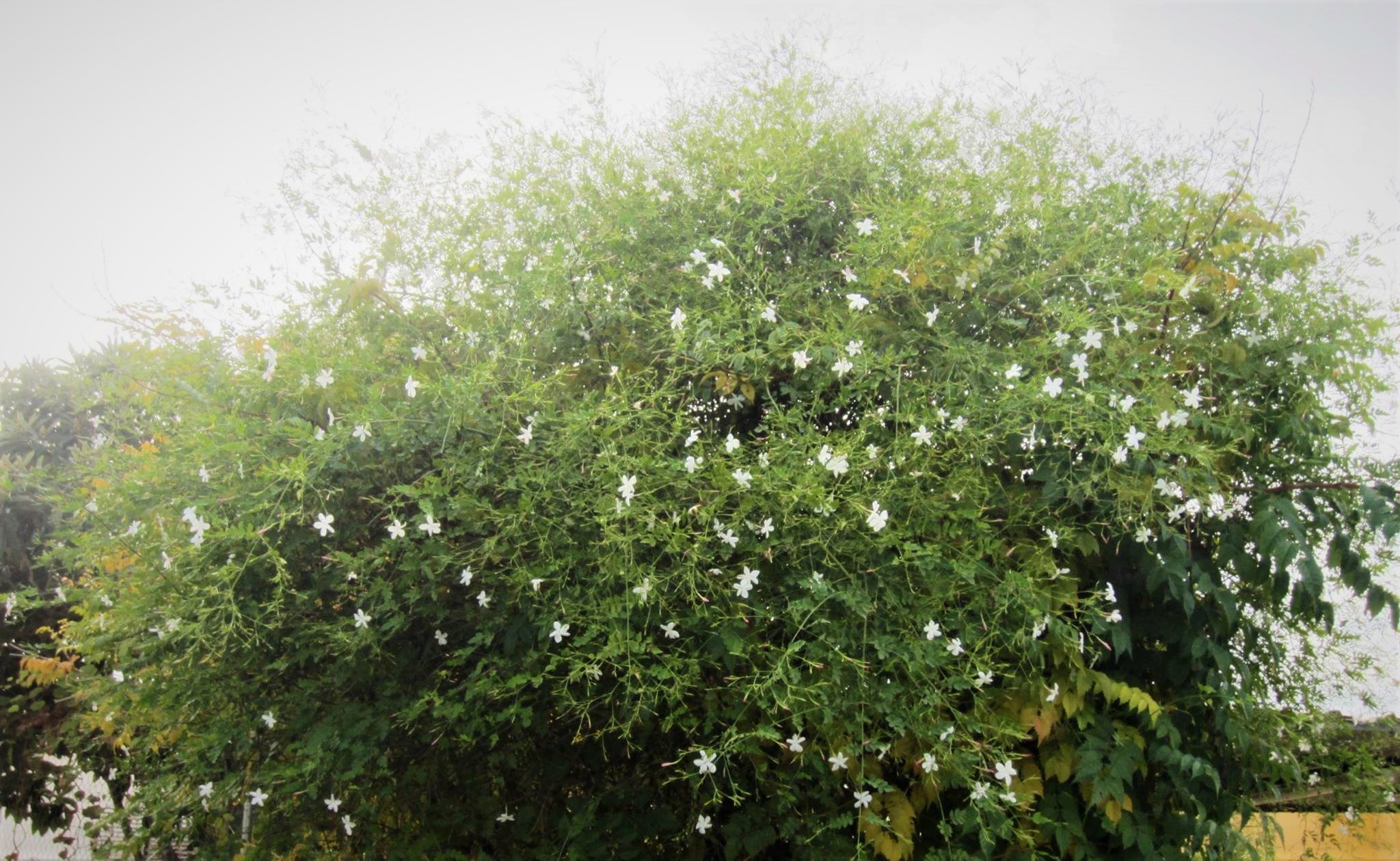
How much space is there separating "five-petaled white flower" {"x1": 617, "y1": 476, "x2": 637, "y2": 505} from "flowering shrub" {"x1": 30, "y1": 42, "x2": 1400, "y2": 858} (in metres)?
0.05

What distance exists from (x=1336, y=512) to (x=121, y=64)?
5257mm

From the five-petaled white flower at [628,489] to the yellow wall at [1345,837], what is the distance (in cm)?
272

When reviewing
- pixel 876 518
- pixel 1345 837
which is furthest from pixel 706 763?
pixel 1345 837

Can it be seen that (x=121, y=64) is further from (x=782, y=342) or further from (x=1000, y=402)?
(x=1000, y=402)

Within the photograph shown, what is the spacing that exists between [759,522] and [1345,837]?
9.75 feet

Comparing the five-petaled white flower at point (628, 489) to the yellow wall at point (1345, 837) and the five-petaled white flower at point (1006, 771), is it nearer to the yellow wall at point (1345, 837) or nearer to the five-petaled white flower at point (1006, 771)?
the five-petaled white flower at point (1006, 771)

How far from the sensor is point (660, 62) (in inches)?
141

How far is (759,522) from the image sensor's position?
8.02 ft

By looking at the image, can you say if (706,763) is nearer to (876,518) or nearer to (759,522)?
(759,522)

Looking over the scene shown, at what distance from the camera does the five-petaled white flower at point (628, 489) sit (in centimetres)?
229

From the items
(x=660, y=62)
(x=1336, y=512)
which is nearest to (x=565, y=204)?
(x=660, y=62)

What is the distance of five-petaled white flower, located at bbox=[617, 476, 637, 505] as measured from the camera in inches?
90.0

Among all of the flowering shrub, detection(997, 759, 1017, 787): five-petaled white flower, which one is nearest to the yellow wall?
the flowering shrub

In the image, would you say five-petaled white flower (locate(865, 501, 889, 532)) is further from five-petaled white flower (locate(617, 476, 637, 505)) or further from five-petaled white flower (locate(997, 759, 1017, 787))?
five-petaled white flower (locate(997, 759, 1017, 787))
